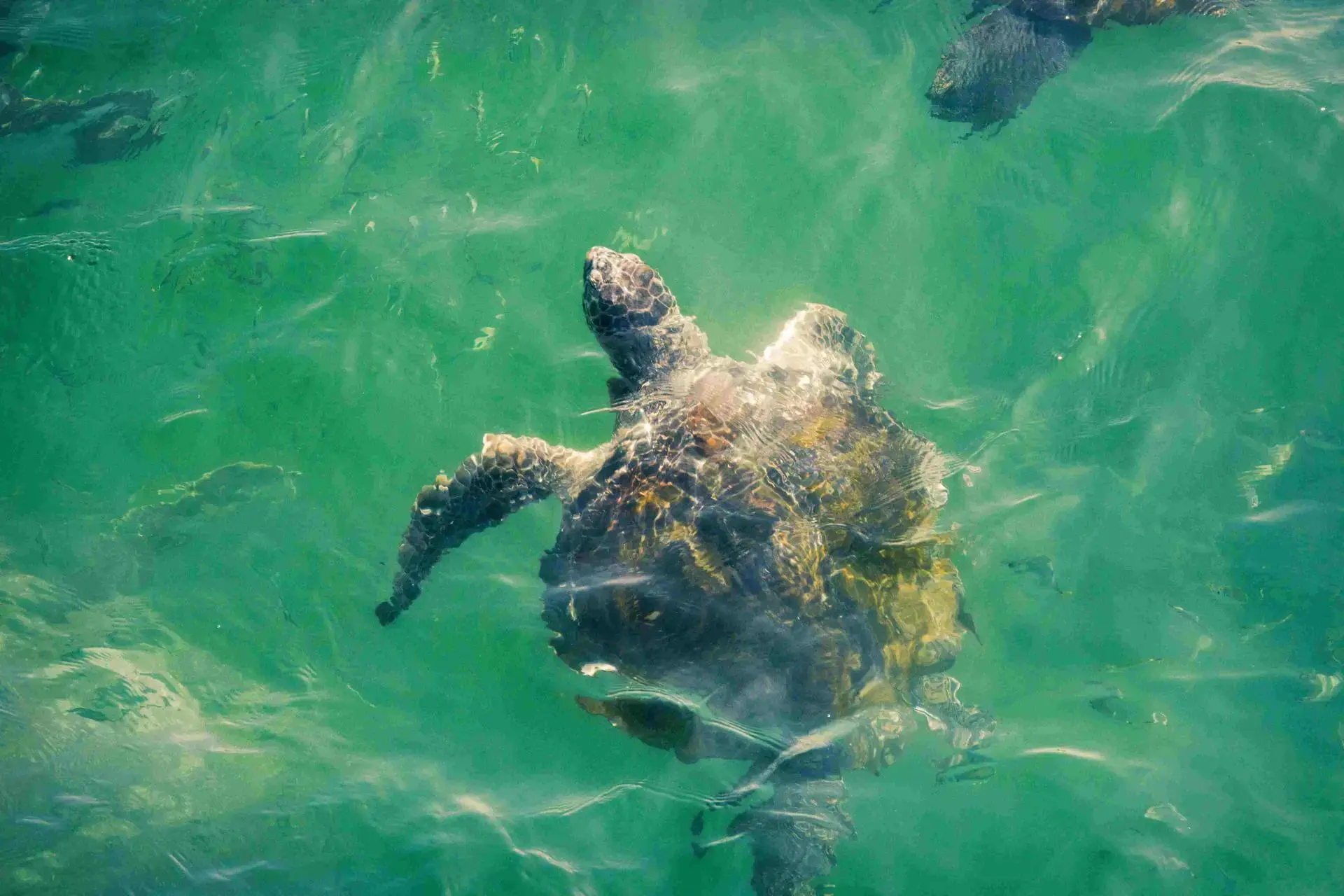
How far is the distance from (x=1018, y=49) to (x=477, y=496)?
527cm

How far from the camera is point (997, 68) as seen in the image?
5906mm

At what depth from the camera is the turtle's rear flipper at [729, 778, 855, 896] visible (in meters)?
4.26

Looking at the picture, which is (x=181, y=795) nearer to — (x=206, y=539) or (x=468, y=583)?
(x=206, y=539)

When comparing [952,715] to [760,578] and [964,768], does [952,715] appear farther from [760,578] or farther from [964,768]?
[760,578]

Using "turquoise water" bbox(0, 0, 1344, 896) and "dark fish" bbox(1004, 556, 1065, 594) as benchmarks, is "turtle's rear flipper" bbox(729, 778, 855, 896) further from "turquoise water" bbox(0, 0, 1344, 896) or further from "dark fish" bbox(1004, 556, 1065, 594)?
"dark fish" bbox(1004, 556, 1065, 594)

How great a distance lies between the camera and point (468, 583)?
5090 mm

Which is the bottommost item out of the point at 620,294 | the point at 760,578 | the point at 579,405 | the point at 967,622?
the point at 967,622

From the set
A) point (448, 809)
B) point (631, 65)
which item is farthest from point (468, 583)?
point (631, 65)

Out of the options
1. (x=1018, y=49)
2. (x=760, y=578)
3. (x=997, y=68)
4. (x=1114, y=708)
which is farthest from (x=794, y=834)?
(x=1018, y=49)

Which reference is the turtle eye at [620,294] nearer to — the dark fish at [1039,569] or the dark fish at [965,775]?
the dark fish at [1039,569]

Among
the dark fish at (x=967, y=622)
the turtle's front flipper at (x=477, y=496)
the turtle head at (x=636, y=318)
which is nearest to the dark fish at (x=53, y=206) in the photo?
the turtle's front flipper at (x=477, y=496)

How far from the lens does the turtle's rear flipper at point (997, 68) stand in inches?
233

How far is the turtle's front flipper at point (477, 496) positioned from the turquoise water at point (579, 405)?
0.21 m

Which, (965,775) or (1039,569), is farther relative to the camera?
(1039,569)
